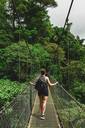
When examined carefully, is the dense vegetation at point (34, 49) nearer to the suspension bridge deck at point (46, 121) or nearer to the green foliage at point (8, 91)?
the green foliage at point (8, 91)

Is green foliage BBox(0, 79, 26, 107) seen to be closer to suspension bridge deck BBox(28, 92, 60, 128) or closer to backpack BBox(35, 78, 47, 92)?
suspension bridge deck BBox(28, 92, 60, 128)

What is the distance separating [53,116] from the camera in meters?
12.8

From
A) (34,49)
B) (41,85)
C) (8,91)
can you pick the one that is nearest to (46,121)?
(41,85)

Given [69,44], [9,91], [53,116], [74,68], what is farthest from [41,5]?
[53,116]

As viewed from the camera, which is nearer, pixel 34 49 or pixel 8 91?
pixel 8 91

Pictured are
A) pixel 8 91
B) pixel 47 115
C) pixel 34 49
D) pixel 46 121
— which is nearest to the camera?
pixel 46 121

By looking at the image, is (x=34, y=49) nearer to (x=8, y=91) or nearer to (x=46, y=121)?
(x=8, y=91)

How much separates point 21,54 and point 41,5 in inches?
578

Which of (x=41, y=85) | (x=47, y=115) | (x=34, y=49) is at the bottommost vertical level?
(x=34, y=49)

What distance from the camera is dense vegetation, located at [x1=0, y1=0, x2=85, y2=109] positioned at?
146ft

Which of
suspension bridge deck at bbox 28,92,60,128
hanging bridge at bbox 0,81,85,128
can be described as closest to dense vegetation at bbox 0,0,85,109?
suspension bridge deck at bbox 28,92,60,128

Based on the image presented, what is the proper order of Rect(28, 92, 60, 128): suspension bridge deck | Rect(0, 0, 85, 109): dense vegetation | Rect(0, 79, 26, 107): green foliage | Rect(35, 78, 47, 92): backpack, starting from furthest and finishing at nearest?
1. Rect(0, 0, 85, 109): dense vegetation
2. Rect(0, 79, 26, 107): green foliage
3. Rect(35, 78, 47, 92): backpack
4. Rect(28, 92, 60, 128): suspension bridge deck

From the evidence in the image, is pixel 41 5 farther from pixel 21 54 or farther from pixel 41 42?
pixel 21 54

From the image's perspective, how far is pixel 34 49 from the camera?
49.7 metres
